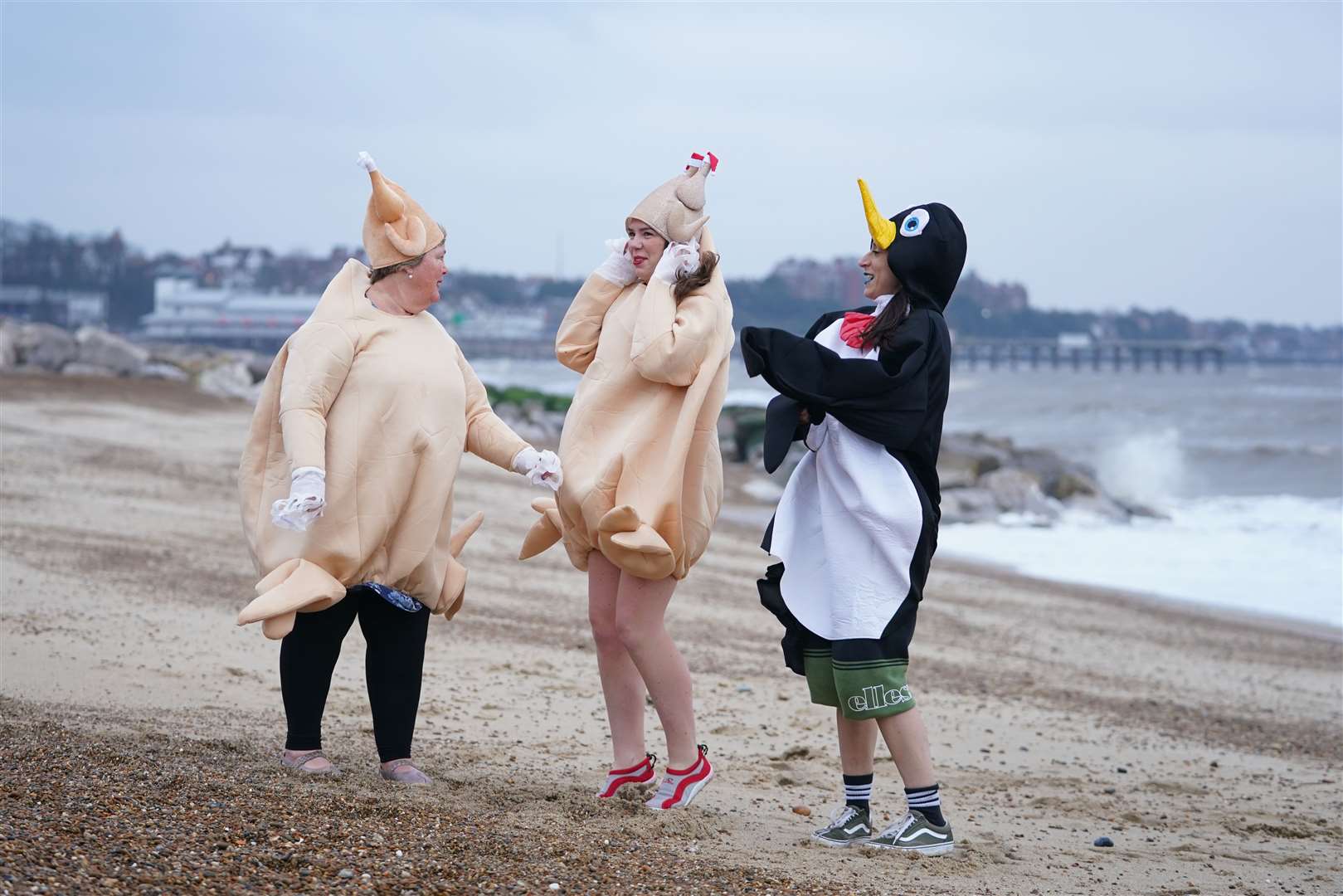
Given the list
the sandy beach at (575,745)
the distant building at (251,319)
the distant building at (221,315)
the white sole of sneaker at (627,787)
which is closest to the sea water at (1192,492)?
the sandy beach at (575,745)

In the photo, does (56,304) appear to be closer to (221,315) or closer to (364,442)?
(221,315)

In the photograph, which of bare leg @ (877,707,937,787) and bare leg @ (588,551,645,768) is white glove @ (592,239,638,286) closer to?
bare leg @ (588,551,645,768)

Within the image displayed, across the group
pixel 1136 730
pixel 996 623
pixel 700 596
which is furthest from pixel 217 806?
pixel 996 623

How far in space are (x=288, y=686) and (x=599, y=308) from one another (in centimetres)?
153

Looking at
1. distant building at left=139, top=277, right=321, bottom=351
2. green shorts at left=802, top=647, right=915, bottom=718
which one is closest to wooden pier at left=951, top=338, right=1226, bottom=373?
distant building at left=139, top=277, right=321, bottom=351

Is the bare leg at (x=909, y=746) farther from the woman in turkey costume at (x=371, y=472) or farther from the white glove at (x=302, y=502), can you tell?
the white glove at (x=302, y=502)

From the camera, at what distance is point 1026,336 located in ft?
329

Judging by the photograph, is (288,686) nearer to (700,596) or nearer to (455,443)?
(455,443)

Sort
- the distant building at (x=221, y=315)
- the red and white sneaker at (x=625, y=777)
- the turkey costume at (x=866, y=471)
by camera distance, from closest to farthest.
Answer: the turkey costume at (x=866, y=471), the red and white sneaker at (x=625, y=777), the distant building at (x=221, y=315)

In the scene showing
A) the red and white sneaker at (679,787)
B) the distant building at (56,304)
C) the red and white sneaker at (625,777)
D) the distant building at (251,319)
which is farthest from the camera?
the distant building at (56,304)

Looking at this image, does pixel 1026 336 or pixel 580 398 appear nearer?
pixel 580 398

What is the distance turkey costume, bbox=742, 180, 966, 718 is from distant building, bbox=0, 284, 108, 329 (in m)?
75.1

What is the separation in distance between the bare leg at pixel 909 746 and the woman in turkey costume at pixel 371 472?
1.23 metres

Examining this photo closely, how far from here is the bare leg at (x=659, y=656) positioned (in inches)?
170
